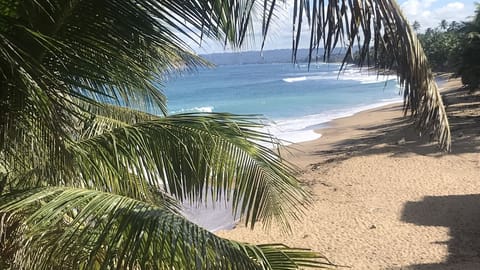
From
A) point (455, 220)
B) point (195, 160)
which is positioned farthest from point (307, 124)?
point (195, 160)

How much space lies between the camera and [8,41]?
1.91m

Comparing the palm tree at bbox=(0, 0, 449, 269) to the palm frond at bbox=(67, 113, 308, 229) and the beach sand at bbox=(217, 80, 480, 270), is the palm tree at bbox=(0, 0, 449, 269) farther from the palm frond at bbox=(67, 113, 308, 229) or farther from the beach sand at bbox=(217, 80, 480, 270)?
the beach sand at bbox=(217, 80, 480, 270)

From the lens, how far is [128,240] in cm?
175

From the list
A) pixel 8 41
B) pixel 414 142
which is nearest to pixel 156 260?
pixel 8 41

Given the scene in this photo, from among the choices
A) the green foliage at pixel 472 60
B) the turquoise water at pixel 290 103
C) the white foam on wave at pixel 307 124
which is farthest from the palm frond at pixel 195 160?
the green foliage at pixel 472 60

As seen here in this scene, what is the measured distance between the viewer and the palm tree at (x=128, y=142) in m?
1.74

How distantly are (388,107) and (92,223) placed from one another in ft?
96.9

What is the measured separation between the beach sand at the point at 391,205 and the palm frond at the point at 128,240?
206cm

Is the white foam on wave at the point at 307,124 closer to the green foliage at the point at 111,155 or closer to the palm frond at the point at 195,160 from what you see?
the palm frond at the point at 195,160

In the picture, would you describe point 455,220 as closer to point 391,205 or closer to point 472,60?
point 391,205

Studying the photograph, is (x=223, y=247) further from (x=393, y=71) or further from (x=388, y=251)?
(x=388, y=251)

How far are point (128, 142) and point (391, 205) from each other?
8.98 meters

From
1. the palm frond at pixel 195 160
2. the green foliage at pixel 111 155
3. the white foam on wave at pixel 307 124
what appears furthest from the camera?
the white foam on wave at pixel 307 124

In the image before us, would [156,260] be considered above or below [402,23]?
below
